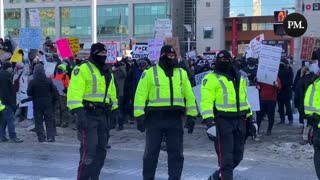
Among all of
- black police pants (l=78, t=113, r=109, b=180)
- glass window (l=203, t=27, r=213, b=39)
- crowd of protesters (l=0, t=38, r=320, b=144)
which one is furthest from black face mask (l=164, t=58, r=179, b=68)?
glass window (l=203, t=27, r=213, b=39)

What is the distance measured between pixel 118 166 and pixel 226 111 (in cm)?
335

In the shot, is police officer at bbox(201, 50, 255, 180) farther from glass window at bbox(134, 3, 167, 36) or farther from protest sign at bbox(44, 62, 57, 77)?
glass window at bbox(134, 3, 167, 36)

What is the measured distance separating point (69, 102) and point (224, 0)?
209ft

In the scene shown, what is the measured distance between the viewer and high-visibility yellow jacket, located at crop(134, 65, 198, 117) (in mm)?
7930

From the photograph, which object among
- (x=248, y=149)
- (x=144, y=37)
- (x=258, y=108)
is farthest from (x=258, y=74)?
(x=144, y=37)

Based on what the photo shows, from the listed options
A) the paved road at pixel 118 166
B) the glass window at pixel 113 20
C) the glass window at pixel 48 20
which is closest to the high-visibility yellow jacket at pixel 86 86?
the paved road at pixel 118 166

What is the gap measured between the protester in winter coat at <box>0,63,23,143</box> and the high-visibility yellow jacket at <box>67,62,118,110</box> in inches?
248

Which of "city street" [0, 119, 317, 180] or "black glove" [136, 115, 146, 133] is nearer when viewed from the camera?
"black glove" [136, 115, 146, 133]

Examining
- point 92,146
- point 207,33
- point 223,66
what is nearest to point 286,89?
point 223,66

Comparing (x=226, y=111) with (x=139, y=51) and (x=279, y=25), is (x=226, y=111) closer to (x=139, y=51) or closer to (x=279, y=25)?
(x=279, y=25)

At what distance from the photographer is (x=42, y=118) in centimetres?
1401

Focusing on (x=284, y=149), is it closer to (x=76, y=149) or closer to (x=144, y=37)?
(x=76, y=149)

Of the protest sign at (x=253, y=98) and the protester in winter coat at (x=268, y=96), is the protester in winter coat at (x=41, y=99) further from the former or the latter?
the protester in winter coat at (x=268, y=96)

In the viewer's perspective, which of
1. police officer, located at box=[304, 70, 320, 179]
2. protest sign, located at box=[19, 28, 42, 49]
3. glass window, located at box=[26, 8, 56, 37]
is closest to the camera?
police officer, located at box=[304, 70, 320, 179]
